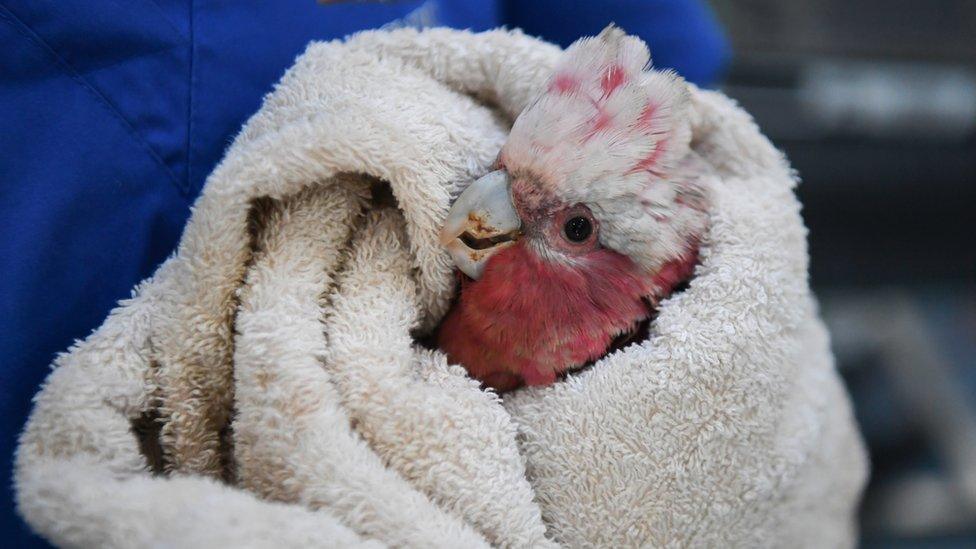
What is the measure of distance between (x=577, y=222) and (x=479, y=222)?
69 millimetres

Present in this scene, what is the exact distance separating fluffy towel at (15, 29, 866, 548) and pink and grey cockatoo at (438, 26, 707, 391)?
0.02 m

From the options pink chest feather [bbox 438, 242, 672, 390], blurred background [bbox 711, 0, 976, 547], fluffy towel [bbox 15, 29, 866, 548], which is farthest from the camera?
blurred background [bbox 711, 0, 976, 547]

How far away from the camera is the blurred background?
1483 mm

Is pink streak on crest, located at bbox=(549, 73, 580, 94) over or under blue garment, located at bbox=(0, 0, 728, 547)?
over

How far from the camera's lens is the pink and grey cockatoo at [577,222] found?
48cm

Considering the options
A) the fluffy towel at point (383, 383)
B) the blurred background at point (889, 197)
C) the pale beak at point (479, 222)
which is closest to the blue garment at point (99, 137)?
the fluffy towel at point (383, 383)

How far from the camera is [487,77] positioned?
21.6 inches

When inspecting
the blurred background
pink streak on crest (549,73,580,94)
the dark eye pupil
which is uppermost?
the blurred background

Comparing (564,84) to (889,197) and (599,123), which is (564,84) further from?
(889,197)

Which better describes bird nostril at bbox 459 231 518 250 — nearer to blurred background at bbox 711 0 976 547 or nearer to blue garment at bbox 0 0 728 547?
blue garment at bbox 0 0 728 547

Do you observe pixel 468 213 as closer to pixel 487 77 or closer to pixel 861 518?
pixel 487 77

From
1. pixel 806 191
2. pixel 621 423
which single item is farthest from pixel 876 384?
pixel 621 423

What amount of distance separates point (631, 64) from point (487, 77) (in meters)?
0.11

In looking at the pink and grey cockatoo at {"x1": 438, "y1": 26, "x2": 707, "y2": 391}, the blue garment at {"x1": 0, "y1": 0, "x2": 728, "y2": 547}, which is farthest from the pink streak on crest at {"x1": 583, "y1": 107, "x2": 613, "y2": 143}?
the blue garment at {"x1": 0, "y1": 0, "x2": 728, "y2": 547}
